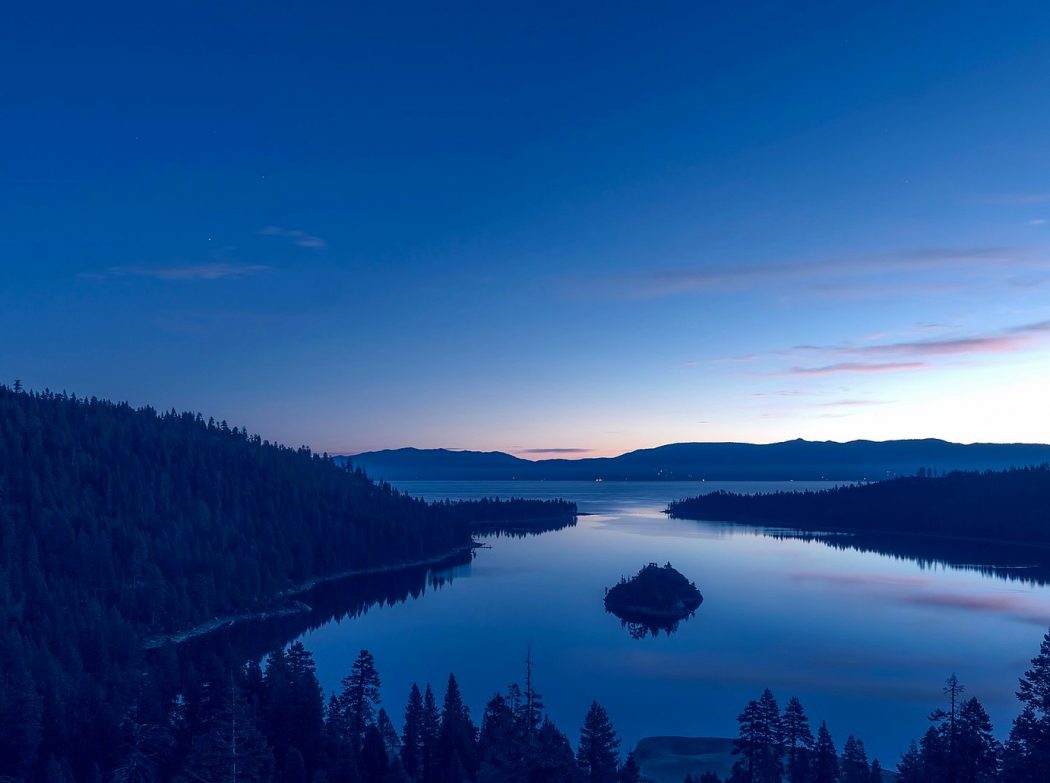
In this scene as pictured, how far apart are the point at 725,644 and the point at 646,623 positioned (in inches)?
581

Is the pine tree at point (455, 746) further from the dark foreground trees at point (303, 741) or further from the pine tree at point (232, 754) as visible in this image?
the pine tree at point (232, 754)

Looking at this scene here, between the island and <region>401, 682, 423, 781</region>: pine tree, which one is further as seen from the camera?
the island

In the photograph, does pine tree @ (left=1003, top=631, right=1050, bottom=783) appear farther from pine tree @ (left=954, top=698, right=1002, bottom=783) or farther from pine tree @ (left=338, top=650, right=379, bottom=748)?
pine tree @ (left=338, top=650, right=379, bottom=748)

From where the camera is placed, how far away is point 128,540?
106500 mm

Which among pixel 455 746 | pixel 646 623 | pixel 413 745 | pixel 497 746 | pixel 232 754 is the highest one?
pixel 232 754

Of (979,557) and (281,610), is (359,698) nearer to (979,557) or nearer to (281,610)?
(281,610)

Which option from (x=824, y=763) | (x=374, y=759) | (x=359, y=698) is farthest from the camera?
(x=359, y=698)

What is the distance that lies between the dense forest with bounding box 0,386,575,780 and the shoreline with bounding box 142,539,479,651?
0.99 metres

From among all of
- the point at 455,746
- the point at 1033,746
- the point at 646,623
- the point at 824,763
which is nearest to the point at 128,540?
the point at 646,623

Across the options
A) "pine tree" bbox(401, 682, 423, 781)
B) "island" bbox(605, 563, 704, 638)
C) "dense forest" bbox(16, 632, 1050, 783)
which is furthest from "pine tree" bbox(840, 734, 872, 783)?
"island" bbox(605, 563, 704, 638)

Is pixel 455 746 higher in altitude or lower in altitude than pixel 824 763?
higher

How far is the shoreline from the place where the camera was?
89512mm

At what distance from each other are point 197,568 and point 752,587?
86.1m

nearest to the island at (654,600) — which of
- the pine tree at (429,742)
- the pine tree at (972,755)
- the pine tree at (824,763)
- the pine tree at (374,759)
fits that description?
the pine tree at (429,742)
